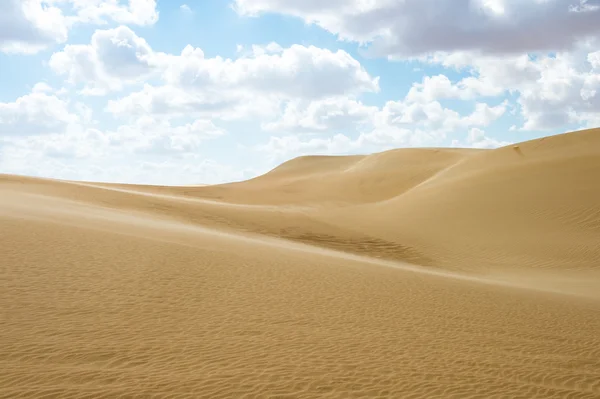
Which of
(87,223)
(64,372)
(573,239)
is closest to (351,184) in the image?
(573,239)

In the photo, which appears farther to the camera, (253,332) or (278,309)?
(278,309)

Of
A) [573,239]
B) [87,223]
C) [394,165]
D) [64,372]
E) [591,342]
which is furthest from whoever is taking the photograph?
[394,165]

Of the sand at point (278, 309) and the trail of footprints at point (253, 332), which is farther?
the sand at point (278, 309)

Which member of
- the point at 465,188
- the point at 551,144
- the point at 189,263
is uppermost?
the point at 551,144

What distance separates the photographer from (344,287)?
14227mm

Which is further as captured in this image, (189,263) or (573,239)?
(573,239)

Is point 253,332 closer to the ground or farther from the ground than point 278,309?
closer to the ground

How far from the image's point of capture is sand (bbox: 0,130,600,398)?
25.8 ft

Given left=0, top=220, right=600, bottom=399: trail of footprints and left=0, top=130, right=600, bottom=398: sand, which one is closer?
left=0, top=220, right=600, bottom=399: trail of footprints

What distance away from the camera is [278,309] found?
1155 cm

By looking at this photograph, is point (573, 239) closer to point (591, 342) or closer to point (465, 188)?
point (465, 188)

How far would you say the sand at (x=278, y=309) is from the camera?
7.86 metres

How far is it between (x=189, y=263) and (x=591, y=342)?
31.2 feet

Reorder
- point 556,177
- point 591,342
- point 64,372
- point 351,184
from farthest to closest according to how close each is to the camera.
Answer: point 351,184
point 556,177
point 591,342
point 64,372
